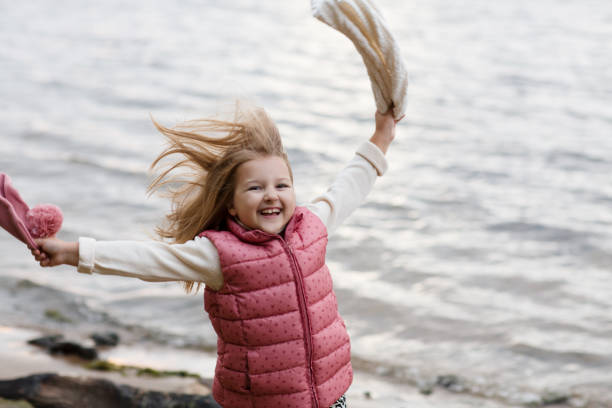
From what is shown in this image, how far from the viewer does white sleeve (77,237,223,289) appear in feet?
7.48

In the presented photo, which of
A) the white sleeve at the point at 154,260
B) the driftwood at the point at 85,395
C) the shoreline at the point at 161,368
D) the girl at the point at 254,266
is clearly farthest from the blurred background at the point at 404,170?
the driftwood at the point at 85,395

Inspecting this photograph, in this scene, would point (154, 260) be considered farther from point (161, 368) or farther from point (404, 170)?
point (404, 170)

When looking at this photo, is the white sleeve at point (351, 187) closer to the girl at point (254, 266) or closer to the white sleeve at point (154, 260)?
the girl at point (254, 266)

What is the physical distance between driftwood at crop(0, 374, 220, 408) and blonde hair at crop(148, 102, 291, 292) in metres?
1.21

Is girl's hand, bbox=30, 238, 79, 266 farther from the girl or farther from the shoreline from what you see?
the shoreline

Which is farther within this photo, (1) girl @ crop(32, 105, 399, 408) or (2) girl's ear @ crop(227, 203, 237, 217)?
(2) girl's ear @ crop(227, 203, 237, 217)

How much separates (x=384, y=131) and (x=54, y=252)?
1.28m

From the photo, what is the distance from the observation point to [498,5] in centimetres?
1653

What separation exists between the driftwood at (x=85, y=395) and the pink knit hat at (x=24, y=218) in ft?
5.49

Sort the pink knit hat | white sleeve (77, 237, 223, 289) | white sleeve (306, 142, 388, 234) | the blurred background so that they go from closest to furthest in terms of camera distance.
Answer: the pink knit hat < white sleeve (77, 237, 223, 289) < white sleeve (306, 142, 388, 234) < the blurred background

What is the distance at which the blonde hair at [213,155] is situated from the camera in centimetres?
255

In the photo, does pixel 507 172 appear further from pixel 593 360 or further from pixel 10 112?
pixel 10 112

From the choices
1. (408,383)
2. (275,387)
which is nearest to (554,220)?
(408,383)

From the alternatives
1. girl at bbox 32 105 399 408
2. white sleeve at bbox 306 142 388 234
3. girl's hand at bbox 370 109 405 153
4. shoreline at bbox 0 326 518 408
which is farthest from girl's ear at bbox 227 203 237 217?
shoreline at bbox 0 326 518 408
